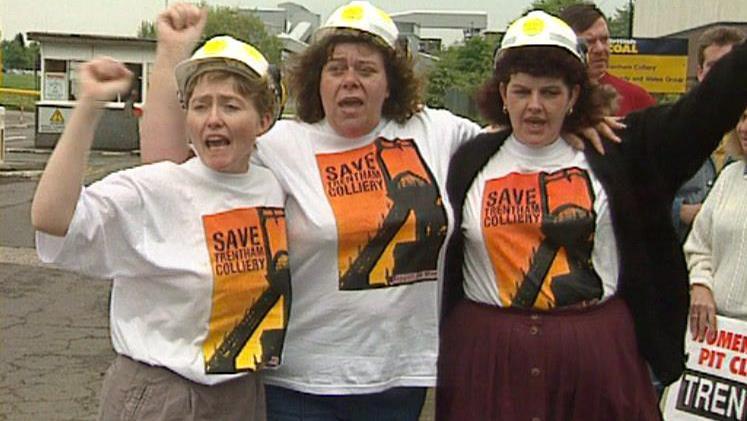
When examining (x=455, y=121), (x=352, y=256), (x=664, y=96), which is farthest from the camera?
(x=664, y=96)

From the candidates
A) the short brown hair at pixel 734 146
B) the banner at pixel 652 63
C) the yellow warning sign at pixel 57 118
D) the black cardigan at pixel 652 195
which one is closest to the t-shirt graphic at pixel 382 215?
the black cardigan at pixel 652 195

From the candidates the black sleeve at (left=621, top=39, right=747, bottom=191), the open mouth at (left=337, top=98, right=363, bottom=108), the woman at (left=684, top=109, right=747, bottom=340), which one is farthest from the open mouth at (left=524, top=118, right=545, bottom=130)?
the woman at (left=684, top=109, right=747, bottom=340)

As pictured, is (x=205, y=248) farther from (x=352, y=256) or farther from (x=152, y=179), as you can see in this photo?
(x=352, y=256)

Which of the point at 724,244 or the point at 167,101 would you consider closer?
the point at 167,101

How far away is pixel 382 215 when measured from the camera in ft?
10.5

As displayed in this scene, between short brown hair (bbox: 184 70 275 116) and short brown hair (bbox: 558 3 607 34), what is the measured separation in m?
2.37

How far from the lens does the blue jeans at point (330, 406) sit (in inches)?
129

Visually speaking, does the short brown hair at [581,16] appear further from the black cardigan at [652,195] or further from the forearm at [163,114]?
the forearm at [163,114]

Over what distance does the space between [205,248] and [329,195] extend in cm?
46

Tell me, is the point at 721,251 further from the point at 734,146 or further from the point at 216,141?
the point at 216,141

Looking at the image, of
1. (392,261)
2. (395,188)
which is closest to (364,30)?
(395,188)

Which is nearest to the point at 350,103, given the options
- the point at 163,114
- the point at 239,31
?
the point at 163,114

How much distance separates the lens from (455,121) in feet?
11.8

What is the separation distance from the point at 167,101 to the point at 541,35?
1.12 m
